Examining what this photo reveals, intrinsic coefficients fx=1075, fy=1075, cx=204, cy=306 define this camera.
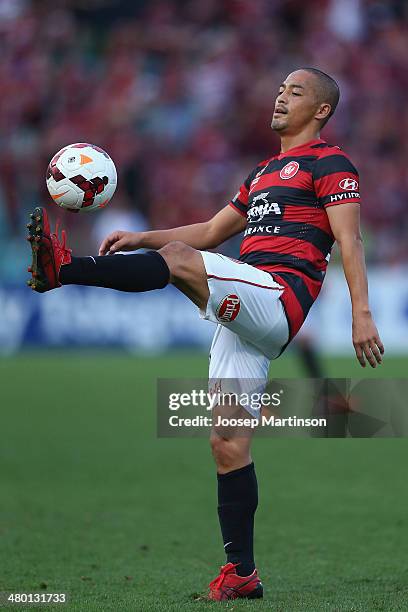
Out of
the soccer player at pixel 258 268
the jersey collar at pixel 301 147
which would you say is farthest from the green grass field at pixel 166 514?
the jersey collar at pixel 301 147

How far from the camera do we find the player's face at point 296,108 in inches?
193

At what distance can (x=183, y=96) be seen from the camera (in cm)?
1836

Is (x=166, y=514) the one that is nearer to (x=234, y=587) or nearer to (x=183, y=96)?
(x=234, y=587)

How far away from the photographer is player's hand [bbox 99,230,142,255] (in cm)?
480

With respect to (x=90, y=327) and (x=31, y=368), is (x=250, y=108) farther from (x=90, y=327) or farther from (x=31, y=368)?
(x=31, y=368)

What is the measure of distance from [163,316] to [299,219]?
11.0m

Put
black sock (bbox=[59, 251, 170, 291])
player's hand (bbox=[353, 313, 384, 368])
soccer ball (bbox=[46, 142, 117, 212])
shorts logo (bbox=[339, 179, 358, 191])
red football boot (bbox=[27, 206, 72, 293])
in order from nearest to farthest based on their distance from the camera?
1. red football boot (bbox=[27, 206, 72, 293])
2. black sock (bbox=[59, 251, 170, 291])
3. player's hand (bbox=[353, 313, 384, 368])
4. shorts logo (bbox=[339, 179, 358, 191])
5. soccer ball (bbox=[46, 142, 117, 212])

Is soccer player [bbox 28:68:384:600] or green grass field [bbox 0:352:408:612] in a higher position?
soccer player [bbox 28:68:384:600]

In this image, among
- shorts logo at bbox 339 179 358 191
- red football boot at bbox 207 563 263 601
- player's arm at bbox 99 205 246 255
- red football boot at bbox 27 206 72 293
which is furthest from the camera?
player's arm at bbox 99 205 246 255

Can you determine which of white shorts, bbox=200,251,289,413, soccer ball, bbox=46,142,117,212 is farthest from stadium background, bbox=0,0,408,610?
soccer ball, bbox=46,142,117,212

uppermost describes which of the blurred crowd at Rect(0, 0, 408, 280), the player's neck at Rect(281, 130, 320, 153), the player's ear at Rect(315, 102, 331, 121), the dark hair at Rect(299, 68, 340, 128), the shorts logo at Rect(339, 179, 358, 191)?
the blurred crowd at Rect(0, 0, 408, 280)

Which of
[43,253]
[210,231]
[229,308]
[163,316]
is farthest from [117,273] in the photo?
[163,316]

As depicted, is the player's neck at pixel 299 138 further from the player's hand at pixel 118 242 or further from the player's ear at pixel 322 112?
the player's hand at pixel 118 242

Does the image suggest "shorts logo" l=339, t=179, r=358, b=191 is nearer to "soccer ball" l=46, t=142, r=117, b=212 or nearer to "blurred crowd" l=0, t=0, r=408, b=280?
"soccer ball" l=46, t=142, r=117, b=212
